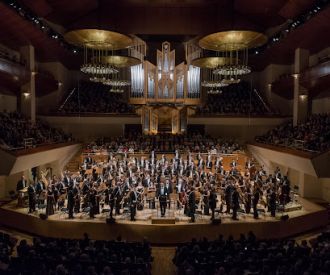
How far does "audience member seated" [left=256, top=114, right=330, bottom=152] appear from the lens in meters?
9.95

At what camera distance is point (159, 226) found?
26.8 ft

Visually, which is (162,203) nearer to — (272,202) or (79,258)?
(272,202)

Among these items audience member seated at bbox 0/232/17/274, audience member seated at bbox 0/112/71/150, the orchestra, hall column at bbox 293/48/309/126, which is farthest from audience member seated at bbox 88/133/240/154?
audience member seated at bbox 0/232/17/274

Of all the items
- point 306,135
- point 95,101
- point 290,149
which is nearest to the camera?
point 290,149

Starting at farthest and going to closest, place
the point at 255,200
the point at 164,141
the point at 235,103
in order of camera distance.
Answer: the point at 235,103, the point at 164,141, the point at 255,200

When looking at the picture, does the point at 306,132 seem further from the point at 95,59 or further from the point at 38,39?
the point at 38,39

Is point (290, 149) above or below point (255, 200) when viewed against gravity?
above

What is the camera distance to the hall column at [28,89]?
44.2 feet

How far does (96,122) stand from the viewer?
1619 centimetres

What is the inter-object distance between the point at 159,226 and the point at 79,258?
313 centimetres

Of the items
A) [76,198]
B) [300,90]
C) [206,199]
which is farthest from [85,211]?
[300,90]

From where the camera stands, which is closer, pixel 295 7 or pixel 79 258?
pixel 79 258

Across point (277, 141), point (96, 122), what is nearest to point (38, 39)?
point (96, 122)

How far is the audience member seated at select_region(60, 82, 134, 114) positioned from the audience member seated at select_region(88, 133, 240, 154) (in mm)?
1576
